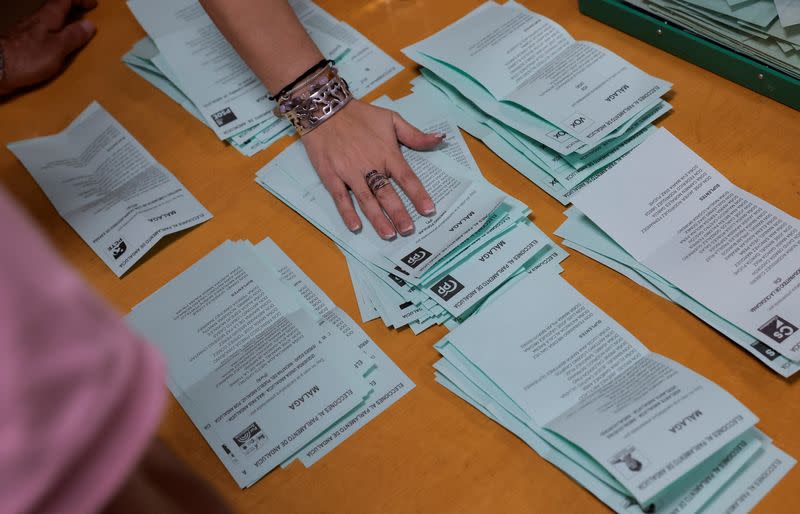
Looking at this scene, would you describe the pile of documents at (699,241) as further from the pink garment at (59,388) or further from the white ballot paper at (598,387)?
the pink garment at (59,388)

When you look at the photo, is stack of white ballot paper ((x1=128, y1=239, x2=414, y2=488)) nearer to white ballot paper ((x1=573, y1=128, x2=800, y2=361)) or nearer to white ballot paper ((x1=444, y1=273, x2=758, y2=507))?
white ballot paper ((x1=444, y1=273, x2=758, y2=507))

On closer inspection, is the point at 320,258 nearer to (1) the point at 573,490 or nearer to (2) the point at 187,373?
(2) the point at 187,373

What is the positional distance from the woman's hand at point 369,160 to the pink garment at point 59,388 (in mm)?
780

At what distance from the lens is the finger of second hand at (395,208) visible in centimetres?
108

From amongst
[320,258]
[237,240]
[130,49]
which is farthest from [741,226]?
[130,49]

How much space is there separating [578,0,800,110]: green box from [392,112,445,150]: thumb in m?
0.37

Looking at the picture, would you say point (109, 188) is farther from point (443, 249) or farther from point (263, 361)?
point (443, 249)

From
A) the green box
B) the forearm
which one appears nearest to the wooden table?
the green box

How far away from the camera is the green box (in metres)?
1.10

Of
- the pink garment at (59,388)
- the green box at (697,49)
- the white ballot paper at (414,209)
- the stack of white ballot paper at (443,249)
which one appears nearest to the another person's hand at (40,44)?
the white ballot paper at (414,209)

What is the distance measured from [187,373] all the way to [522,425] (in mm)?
448

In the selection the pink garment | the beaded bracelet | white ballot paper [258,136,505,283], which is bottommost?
white ballot paper [258,136,505,283]

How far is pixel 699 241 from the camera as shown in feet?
3.22

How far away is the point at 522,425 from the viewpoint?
891mm
